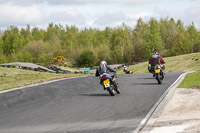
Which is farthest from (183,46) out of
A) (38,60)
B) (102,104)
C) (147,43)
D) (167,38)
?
(102,104)

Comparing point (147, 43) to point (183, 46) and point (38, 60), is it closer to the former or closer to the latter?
point (183, 46)

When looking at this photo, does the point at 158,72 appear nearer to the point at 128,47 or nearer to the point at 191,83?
the point at 191,83

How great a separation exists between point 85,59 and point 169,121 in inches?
3809

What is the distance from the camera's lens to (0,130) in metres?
7.63

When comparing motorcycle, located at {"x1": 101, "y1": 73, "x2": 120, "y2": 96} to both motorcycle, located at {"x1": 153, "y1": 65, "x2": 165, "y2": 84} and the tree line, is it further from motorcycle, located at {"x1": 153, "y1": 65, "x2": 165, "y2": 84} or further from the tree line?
the tree line

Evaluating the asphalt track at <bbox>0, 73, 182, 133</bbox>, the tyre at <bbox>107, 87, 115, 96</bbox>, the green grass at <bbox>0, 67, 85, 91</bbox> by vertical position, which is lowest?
the asphalt track at <bbox>0, 73, 182, 133</bbox>

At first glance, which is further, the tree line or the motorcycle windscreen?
the tree line

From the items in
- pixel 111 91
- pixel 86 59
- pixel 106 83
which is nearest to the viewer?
pixel 106 83

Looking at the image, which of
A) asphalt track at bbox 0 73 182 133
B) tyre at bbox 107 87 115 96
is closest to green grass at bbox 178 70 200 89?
asphalt track at bbox 0 73 182 133

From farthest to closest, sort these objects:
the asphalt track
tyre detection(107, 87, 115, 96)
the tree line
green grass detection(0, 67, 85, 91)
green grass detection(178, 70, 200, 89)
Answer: the tree line → green grass detection(0, 67, 85, 91) → green grass detection(178, 70, 200, 89) → tyre detection(107, 87, 115, 96) → the asphalt track

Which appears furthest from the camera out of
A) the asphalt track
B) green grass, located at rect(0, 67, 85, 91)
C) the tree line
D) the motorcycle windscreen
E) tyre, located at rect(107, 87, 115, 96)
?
the tree line

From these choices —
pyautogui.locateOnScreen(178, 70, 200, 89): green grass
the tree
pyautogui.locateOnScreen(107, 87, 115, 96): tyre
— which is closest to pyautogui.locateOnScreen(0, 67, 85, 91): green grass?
pyautogui.locateOnScreen(107, 87, 115, 96): tyre

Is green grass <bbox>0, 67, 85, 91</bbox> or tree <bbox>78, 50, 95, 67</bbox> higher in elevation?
tree <bbox>78, 50, 95, 67</bbox>

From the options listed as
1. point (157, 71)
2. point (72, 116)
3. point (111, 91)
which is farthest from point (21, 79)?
point (72, 116)
